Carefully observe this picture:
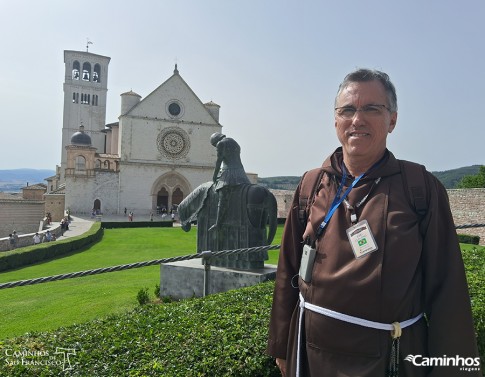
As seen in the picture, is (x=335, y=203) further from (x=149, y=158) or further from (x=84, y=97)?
(x=84, y=97)

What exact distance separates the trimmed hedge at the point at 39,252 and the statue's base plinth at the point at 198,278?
11.8 m

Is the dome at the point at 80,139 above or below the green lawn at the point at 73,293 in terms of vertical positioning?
above

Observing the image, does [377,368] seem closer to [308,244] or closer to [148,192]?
[308,244]

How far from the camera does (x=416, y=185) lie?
79.3 inches

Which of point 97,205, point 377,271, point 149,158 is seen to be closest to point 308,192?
point 377,271

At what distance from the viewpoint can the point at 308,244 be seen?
2.23 meters

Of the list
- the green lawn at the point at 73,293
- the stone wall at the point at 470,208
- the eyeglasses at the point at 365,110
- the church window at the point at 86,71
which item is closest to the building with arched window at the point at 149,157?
the church window at the point at 86,71

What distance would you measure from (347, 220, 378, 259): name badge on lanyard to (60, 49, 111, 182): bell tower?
6365cm

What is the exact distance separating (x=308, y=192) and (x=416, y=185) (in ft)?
1.91

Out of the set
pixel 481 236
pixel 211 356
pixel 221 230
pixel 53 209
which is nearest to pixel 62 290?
pixel 221 230

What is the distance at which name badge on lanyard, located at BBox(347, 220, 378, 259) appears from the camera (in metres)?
1.93

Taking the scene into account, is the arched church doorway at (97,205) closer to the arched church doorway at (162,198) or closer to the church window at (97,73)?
the arched church doorway at (162,198)

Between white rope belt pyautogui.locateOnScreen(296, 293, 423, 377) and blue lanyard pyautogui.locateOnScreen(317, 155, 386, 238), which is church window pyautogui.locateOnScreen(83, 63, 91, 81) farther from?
white rope belt pyautogui.locateOnScreen(296, 293, 423, 377)

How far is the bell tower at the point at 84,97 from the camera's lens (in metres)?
61.5
